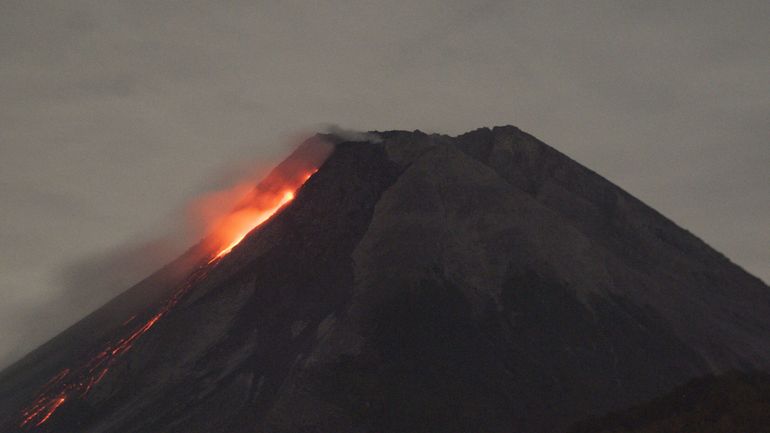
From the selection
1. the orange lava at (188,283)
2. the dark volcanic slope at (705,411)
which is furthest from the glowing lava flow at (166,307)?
the dark volcanic slope at (705,411)

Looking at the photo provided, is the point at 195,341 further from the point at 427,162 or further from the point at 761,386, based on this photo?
the point at 761,386

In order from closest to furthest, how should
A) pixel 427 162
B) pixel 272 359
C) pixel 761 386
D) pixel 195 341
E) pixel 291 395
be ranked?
1. pixel 761 386
2. pixel 291 395
3. pixel 272 359
4. pixel 195 341
5. pixel 427 162

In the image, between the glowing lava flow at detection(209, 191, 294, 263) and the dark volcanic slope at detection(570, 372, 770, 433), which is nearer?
the dark volcanic slope at detection(570, 372, 770, 433)

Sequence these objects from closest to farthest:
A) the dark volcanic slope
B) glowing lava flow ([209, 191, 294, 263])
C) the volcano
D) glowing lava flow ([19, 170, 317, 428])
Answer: the dark volcanic slope, the volcano, glowing lava flow ([19, 170, 317, 428]), glowing lava flow ([209, 191, 294, 263])

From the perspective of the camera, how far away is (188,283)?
10531 cm

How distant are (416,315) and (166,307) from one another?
105 ft

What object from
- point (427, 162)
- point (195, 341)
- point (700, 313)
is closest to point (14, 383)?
point (195, 341)

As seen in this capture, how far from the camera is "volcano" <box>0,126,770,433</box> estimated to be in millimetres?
76000

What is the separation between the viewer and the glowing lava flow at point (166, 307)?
311ft

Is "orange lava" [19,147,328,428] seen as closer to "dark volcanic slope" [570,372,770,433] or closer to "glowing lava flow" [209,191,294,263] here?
"glowing lava flow" [209,191,294,263]

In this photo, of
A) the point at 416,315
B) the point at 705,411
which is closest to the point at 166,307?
the point at 416,315

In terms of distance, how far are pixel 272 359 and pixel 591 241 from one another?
3761 centimetres

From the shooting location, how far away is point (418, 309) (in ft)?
280

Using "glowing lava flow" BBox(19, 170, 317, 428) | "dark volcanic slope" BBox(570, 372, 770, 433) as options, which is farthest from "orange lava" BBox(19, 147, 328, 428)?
"dark volcanic slope" BBox(570, 372, 770, 433)
